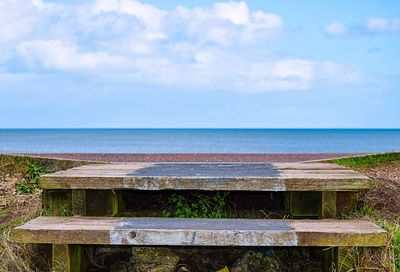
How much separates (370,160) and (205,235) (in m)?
7.31

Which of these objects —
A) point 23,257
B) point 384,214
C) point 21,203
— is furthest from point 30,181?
point 384,214

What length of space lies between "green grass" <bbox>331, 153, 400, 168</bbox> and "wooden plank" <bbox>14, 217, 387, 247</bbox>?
6.29 m

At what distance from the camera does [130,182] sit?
542 cm

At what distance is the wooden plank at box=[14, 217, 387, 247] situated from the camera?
4.75 meters

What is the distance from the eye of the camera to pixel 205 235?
4.74 metres

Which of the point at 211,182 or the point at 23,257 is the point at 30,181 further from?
the point at 211,182

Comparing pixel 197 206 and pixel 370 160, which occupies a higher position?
pixel 370 160

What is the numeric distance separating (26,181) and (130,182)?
17.7 ft

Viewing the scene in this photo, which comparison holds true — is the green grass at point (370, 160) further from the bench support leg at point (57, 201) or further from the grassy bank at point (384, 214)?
the bench support leg at point (57, 201)

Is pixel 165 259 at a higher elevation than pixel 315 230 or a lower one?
lower

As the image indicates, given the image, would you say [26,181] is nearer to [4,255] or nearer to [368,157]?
[4,255]

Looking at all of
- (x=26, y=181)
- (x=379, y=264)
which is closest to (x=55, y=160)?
(x=26, y=181)

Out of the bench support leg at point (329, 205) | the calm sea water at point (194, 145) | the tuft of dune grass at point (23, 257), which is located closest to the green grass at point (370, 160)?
the bench support leg at point (329, 205)

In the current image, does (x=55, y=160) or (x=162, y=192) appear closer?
(x=162, y=192)
